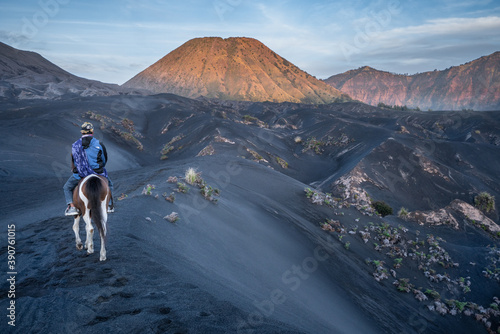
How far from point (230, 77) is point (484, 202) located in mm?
155431

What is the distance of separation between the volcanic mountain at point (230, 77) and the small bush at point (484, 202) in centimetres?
12156

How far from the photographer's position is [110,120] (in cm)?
3519

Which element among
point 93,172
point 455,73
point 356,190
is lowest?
point 356,190

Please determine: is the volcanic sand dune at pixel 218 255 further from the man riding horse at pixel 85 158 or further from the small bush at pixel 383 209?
the small bush at pixel 383 209

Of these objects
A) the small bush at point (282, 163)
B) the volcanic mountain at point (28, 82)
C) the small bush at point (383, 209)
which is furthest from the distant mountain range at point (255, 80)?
the small bush at point (383, 209)

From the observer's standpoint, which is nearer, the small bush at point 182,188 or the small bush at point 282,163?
the small bush at point 182,188

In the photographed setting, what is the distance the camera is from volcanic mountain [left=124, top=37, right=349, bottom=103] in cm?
14975

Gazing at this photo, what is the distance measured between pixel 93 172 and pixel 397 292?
10.6m

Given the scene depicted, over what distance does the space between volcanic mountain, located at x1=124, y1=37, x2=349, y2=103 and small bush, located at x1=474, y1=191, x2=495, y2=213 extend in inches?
4786

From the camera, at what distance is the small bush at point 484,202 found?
21422mm

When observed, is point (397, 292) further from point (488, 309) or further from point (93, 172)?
point (93, 172)

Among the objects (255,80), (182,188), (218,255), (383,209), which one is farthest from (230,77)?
(218,255)

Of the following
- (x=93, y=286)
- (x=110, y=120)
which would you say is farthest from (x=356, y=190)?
(x=110, y=120)

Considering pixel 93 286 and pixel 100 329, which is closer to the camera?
pixel 100 329
